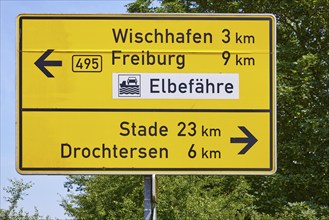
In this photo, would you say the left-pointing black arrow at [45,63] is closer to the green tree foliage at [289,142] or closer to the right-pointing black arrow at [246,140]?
the right-pointing black arrow at [246,140]

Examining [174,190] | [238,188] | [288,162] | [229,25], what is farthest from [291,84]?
[229,25]

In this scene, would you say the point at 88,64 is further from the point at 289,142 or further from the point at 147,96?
the point at 289,142

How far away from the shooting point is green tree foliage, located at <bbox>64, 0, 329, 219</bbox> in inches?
885

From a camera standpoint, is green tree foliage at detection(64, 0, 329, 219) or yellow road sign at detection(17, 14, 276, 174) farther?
green tree foliage at detection(64, 0, 329, 219)

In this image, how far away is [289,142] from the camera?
2670 cm

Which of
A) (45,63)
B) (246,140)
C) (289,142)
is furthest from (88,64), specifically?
(289,142)

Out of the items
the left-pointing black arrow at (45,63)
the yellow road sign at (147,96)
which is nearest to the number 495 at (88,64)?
the yellow road sign at (147,96)

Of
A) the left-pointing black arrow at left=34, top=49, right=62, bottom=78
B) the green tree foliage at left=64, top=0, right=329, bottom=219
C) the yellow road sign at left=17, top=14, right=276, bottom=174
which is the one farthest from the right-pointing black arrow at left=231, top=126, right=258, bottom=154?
the green tree foliage at left=64, top=0, right=329, bottom=219

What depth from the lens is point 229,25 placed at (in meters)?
7.18

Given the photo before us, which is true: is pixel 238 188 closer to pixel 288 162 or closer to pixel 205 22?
pixel 288 162

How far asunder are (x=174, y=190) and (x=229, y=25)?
44.8ft

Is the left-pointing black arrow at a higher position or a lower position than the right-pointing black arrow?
higher

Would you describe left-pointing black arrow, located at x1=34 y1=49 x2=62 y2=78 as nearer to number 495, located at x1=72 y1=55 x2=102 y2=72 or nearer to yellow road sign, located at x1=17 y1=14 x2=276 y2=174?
yellow road sign, located at x1=17 y1=14 x2=276 y2=174

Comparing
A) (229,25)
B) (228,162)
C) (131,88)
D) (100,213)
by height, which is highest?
(229,25)
